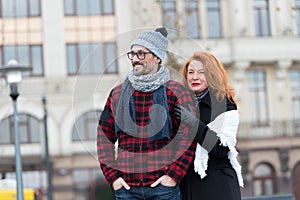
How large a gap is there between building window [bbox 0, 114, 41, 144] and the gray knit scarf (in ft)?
86.3

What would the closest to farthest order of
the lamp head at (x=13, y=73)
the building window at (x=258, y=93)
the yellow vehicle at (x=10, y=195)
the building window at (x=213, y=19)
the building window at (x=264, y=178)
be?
the lamp head at (x=13, y=73)
the yellow vehicle at (x=10, y=195)
the building window at (x=264, y=178)
the building window at (x=213, y=19)
the building window at (x=258, y=93)

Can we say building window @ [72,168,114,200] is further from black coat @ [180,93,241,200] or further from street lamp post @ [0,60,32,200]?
black coat @ [180,93,241,200]

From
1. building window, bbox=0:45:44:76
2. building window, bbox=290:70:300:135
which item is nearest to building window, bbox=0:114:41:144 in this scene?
building window, bbox=0:45:44:76

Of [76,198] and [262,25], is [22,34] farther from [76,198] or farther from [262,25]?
[262,25]

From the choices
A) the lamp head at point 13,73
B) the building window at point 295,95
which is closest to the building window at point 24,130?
the building window at point 295,95

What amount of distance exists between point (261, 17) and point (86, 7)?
7.35 m

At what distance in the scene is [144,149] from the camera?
4426 mm

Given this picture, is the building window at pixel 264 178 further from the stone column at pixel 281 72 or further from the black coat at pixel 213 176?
the black coat at pixel 213 176

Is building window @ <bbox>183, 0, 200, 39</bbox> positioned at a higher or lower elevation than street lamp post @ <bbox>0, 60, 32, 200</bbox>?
higher

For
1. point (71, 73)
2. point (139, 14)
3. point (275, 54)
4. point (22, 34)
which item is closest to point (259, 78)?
point (275, 54)

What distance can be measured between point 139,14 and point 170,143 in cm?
2707

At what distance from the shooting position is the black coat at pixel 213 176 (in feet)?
15.7

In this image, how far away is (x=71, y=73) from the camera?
32.0m

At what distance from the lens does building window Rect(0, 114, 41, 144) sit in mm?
30688
